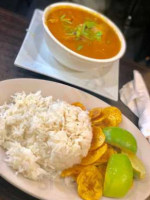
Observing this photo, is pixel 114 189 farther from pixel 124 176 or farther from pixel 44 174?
pixel 44 174

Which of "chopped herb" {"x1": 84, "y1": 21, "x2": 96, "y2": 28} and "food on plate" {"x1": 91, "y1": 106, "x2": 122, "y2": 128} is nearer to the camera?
"food on plate" {"x1": 91, "y1": 106, "x2": 122, "y2": 128}

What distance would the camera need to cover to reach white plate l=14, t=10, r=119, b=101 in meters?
1.23

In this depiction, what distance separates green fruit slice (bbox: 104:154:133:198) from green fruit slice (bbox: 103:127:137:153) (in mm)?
72

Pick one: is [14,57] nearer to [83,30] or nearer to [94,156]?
[83,30]

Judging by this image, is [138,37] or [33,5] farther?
[138,37]

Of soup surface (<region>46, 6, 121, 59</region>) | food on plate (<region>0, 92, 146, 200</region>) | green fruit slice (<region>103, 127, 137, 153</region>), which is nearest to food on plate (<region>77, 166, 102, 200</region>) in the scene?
food on plate (<region>0, 92, 146, 200</region>)

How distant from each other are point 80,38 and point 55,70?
0.18m

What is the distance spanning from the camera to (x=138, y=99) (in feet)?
4.35

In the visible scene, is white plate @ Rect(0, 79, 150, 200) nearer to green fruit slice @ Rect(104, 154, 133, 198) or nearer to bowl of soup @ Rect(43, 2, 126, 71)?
green fruit slice @ Rect(104, 154, 133, 198)

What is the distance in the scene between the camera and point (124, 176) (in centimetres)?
86

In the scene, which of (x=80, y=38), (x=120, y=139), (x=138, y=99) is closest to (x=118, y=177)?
(x=120, y=139)

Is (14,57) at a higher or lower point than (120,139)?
lower

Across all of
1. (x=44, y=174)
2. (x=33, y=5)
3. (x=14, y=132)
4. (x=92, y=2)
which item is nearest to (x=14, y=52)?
(x=14, y=132)

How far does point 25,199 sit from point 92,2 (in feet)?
4.92
